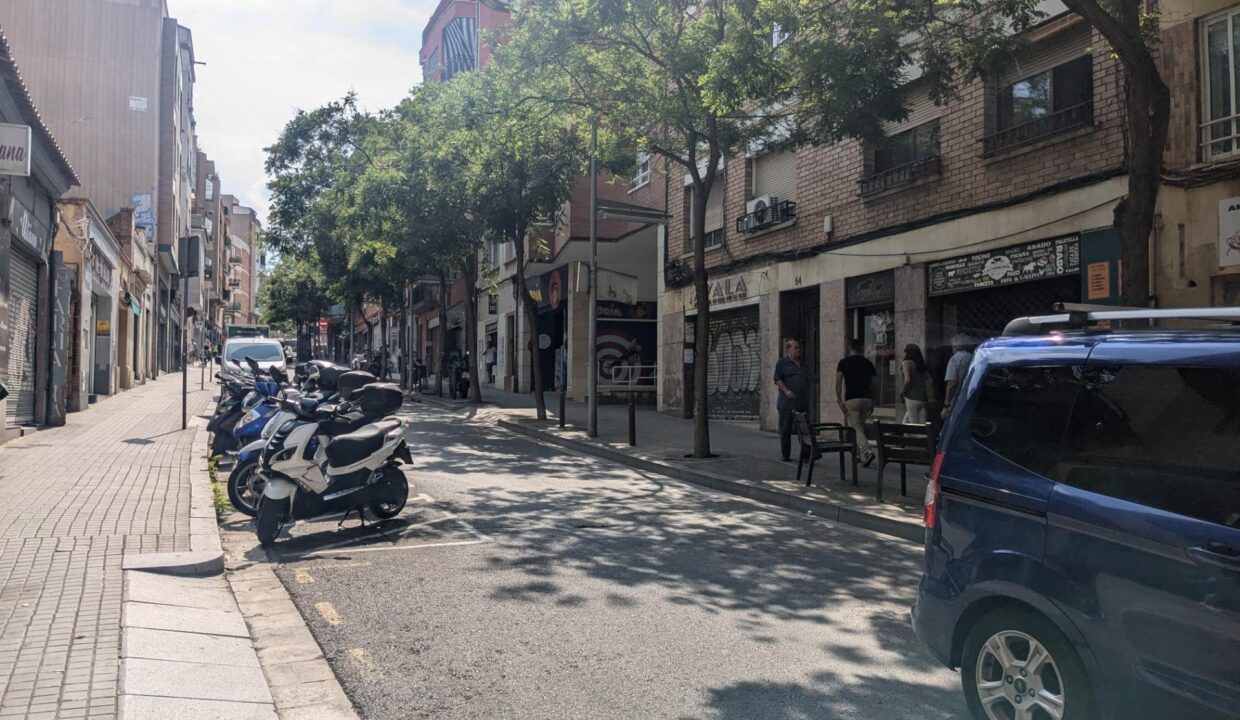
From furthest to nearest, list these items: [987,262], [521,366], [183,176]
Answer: [183,176], [521,366], [987,262]

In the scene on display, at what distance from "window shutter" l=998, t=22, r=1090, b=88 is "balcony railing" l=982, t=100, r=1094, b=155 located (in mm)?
670

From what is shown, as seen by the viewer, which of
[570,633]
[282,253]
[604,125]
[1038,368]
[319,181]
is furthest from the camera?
[282,253]

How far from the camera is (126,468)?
10.4 m

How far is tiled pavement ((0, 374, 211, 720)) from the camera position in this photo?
382 cm

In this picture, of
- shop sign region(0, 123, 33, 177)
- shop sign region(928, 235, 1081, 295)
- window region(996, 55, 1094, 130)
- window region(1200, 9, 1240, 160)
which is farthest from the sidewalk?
shop sign region(0, 123, 33, 177)

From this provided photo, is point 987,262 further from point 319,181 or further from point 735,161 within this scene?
point 319,181

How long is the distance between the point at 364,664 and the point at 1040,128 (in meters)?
10.7

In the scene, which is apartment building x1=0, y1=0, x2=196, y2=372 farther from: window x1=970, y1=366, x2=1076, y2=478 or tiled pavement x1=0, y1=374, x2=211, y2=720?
window x1=970, y1=366, x2=1076, y2=478

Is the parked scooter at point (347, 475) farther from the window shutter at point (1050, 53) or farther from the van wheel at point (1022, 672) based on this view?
the window shutter at point (1050, 53)

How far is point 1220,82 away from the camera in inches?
372

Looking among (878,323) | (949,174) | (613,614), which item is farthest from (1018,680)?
(878,323)

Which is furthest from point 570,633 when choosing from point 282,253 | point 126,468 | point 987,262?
point 282,253

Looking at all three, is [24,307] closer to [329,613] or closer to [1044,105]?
[329,613]

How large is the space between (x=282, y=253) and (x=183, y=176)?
1839 cm
